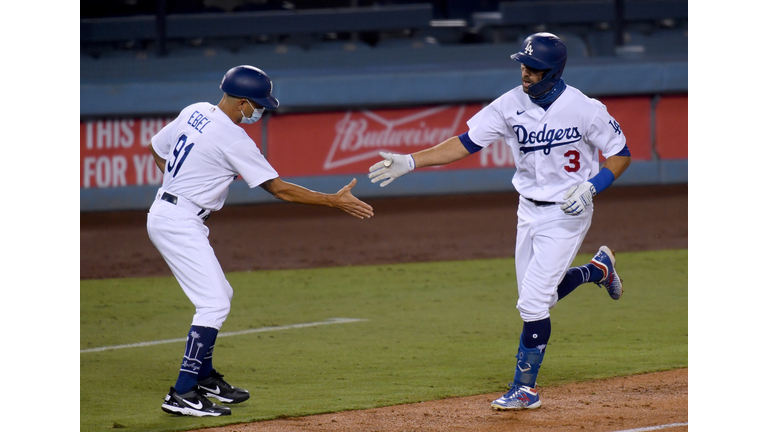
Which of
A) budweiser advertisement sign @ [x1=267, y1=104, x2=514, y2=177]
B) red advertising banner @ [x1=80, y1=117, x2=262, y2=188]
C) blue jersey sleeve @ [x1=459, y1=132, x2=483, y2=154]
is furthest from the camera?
budweiser advertisement sign @ [x1=267, y1=104, x2=514, y2=177]

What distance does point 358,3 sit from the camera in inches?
712

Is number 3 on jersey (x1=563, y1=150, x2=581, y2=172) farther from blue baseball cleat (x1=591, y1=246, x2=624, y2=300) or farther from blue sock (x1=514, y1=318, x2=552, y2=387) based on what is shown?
blue baseball cleat (x1=591, y1=246, x2=624, y2=300)

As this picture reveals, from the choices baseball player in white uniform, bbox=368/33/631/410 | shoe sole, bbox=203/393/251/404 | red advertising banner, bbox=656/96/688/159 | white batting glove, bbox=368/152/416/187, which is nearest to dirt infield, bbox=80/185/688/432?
red advertising banner, bbox=656/96/688/159

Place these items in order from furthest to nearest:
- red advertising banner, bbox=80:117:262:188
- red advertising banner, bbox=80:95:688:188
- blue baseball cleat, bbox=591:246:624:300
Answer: red advertising banner, bbox=80:95:688:188, red advertising banner, bbox=80:117:262:188, blue baseball cleat, bbox=591:246:624:300

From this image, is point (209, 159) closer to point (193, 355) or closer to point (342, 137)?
point (193, 355)

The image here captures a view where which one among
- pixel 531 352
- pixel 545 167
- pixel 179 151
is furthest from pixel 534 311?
pixel 179 151

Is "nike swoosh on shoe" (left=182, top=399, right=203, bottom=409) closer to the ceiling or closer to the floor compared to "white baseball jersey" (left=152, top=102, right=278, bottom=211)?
closer to the floor

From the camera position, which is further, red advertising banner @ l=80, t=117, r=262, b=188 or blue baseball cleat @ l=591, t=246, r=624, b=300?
red advertising banner @ l=80, t=117, r=262, b=188

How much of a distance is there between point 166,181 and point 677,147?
33.8ft

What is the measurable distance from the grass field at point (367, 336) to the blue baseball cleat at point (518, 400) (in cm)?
46

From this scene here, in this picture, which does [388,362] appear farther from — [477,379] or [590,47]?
[590,47]

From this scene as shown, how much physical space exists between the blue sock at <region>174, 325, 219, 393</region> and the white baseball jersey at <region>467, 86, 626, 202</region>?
6.11 ft

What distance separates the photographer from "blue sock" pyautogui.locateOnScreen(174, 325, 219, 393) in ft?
15.1

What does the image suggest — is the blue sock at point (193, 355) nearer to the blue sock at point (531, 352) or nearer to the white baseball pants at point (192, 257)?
the white baseball pants at point (192, 257)
